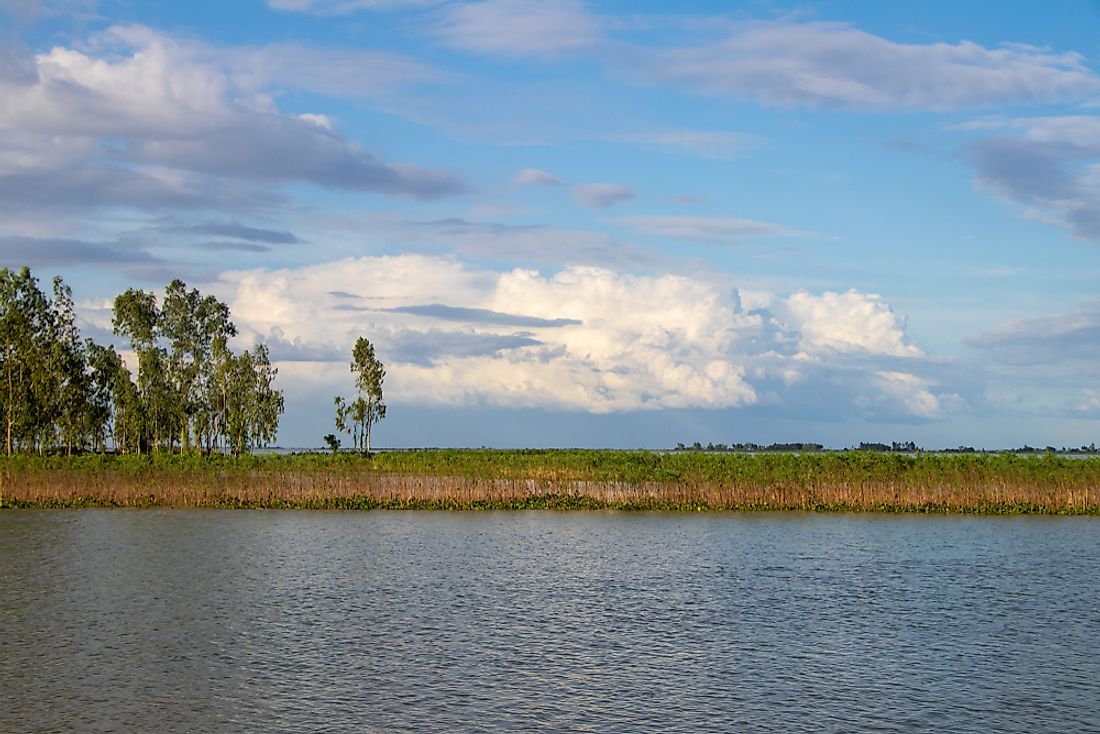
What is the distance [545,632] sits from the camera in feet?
75.1

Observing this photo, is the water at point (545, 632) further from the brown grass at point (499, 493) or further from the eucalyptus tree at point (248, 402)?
the eucalyptus tree at point (248, 402)

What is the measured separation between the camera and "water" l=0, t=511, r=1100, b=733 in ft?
55.2

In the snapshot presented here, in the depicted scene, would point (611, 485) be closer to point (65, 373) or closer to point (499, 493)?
point (499, 493)

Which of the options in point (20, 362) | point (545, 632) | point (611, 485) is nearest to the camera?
point (545, 632)

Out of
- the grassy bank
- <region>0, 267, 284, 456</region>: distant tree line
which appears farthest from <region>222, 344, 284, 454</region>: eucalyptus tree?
the grassy bank

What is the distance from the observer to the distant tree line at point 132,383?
69062mm

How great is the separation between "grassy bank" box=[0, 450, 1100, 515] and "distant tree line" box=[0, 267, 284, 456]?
17.1 metres

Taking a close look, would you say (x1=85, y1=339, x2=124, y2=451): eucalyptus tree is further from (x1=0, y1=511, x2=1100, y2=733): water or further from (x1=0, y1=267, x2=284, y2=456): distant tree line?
(x1=0, y1=511, x2=1100, y2=733): water

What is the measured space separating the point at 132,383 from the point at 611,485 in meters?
50.2

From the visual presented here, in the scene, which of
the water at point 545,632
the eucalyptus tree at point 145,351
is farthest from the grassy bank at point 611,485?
the eucalyptus tree at point 145,351

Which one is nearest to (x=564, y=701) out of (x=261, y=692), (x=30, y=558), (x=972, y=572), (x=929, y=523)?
(x=261, y=692)

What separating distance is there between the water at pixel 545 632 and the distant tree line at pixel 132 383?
106 ft

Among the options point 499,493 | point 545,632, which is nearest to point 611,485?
point 499,493

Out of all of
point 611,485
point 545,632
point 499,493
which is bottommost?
point 545,632
